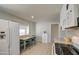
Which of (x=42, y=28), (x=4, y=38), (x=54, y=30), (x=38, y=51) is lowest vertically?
(x=38, y=51)

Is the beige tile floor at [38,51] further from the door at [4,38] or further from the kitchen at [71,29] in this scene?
the kitchen at [71,29]

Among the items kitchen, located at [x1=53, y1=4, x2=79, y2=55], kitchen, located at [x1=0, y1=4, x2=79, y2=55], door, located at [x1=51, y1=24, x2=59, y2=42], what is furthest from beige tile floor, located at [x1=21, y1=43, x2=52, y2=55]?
door, located at [x1=51, y1=24, x2=59, y2=42]

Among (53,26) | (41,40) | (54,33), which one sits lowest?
(41,40)

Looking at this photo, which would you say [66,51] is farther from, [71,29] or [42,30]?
[42,30]

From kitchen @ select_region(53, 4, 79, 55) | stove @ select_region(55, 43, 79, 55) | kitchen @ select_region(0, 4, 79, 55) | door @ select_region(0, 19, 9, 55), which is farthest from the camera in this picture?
door @ select_region(0, 19, 9, 55)

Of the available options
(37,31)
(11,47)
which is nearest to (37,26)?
(37,31)

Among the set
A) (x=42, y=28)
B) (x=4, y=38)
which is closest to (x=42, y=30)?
(x=42, y=28)

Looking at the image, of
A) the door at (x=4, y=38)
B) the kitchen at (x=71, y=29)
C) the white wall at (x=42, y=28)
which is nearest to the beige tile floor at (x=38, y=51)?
the door at (x=4, y=38)

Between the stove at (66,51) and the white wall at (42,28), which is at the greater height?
the white wall at (42,28)

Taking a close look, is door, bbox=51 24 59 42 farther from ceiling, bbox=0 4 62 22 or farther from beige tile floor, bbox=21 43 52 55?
ceiling, bbox=0 4 62 22
